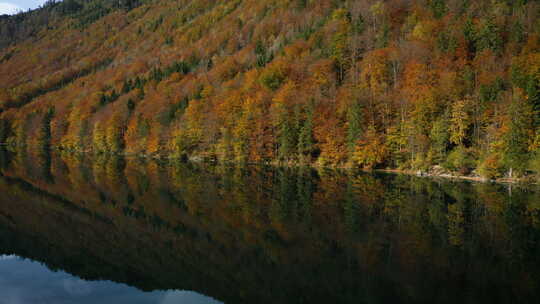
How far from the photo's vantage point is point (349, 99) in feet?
238

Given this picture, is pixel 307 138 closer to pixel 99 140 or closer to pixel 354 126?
pixel 354 126

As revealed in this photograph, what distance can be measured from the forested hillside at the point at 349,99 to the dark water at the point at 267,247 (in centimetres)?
1992

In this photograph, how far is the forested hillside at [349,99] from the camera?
2215 inches

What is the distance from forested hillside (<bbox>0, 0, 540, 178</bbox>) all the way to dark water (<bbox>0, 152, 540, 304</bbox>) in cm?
1992

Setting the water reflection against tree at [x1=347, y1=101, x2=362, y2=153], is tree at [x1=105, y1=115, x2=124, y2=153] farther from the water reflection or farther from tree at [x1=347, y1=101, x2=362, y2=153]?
the water reflection

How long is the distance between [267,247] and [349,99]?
55815 mm

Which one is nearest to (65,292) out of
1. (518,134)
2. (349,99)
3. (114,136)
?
(518,134)

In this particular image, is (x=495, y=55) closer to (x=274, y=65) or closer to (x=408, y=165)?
(x=408, y=165)

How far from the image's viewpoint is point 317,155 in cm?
7506

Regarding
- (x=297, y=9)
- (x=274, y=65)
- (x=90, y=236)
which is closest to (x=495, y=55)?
(x=274, y=65)

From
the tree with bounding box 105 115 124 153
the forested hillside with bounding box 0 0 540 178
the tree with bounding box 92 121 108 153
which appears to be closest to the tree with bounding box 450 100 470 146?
the forested hillside with bounding box 0 0 540 178

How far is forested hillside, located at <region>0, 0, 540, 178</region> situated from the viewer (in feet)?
185

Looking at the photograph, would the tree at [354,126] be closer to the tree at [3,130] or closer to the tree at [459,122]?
the tree at [459,122]

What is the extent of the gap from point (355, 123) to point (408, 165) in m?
11.0
